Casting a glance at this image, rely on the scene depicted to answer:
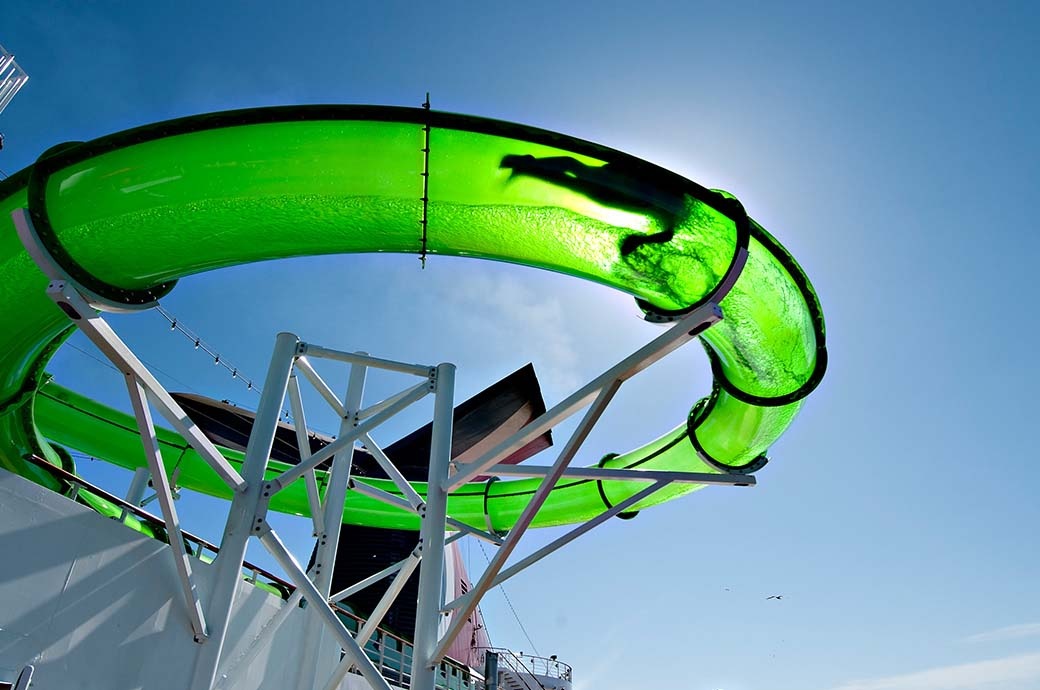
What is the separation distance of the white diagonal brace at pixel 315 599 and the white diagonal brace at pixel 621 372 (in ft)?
4.32

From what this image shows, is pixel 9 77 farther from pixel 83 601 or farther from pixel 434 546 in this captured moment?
pixel 434 546

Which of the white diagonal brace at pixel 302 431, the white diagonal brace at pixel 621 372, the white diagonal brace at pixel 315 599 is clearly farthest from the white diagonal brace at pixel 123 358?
the white diagonal brace at pixel 621 372

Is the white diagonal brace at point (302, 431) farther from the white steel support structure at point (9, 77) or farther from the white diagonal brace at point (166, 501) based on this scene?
the white steel support structure at point (9, 77)

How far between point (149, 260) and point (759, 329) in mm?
4387

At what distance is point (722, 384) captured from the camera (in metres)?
5.86

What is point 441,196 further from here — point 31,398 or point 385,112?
point 31,398

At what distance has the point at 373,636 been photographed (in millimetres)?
8656

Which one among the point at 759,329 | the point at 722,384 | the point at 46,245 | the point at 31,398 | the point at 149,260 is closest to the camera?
the point at 46,245

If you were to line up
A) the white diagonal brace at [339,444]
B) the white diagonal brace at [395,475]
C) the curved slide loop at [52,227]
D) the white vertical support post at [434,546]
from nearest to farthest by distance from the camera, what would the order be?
the curved slide loop at [52,227] → the white vertical support post at [434,546] → the white diagonal brace at [339,444] → the white diagonal brace at [395,475]

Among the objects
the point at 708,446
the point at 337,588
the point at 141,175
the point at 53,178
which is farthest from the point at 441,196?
the point at 337,588

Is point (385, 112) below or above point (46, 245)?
above

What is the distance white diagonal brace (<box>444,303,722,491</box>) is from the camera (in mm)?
4105

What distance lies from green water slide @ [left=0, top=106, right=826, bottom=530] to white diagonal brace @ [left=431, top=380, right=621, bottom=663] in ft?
2.93

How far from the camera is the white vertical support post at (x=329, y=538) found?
595 cm
